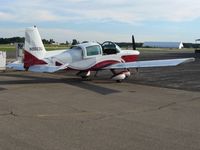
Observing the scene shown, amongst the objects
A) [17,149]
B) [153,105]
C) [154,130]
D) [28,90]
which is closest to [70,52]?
[28,90]

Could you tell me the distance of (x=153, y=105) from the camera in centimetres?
1117

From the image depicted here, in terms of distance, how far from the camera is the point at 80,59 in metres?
18.0

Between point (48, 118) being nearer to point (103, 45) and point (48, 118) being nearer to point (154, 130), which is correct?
point (154, 130)

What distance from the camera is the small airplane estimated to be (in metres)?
17.5

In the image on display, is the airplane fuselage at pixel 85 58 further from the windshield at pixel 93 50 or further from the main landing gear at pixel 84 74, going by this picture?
the main landing gear at pixel 84 74

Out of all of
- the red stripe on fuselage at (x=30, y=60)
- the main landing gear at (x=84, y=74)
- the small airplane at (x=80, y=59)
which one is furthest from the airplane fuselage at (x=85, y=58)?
the main landing gear at (x=84, y=74)

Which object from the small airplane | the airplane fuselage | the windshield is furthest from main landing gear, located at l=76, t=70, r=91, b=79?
the windshield

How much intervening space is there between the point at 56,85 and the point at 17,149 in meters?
10.3

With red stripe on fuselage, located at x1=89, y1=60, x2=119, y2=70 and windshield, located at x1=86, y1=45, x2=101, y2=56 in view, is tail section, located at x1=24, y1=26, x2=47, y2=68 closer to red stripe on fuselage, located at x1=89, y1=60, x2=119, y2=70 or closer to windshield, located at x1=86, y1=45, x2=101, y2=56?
windshield, located at x1=86, y1=45, x2=101, y2=56

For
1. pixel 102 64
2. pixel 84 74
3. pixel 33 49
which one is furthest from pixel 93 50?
pixel 33 49

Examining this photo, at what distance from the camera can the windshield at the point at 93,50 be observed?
59.7 feet

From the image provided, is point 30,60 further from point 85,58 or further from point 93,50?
point 93,50

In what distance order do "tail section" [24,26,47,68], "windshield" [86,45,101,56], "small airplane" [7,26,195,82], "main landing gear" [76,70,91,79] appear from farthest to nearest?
"main landing gear" [76,70,91,79]
"windshield" [86,45,101,56]
"tail section" [24,26,47,68]
"small airplane" [7,26,195,82]

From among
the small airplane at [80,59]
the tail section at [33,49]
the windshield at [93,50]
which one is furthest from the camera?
the windshield at [93,50]
